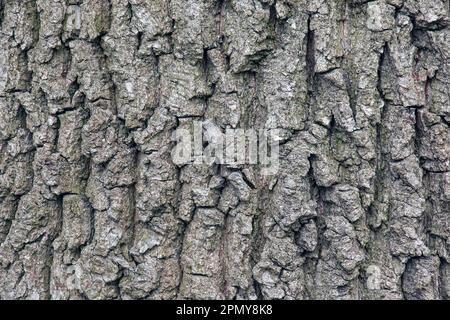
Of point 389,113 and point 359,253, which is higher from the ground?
point 389,113

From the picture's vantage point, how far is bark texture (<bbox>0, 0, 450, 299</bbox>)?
6.45 feet

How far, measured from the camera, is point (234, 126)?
200 cm

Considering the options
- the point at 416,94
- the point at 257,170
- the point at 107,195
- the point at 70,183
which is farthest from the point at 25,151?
the point at 416,94

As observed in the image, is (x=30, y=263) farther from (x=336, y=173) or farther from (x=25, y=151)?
(x=336, y=173)

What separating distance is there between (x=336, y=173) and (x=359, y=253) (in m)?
0.34

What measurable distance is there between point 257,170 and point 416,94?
2.33 ft

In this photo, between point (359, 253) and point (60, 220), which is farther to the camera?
point (60, 220)

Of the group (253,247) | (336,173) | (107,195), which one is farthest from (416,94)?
(107,195)

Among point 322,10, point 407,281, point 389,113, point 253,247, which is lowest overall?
point 407,281

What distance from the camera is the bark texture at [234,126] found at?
1965mm

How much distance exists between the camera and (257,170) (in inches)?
80.0

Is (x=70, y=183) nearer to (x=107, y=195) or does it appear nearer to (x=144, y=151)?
(x=107, y=195)

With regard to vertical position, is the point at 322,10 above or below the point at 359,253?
above

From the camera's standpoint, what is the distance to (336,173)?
1989 millimetres
